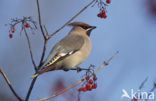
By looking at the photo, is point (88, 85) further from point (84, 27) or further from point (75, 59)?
point (84, 27)

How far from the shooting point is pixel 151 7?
456cm

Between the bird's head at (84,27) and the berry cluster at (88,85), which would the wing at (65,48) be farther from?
the berry cluster at (88,85)

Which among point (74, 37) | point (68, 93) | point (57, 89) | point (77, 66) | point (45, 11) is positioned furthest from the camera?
point (45, 11)

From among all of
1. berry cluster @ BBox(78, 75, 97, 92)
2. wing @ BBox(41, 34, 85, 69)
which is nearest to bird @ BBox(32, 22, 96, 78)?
wing @ BBox(41, 34, 85, 69)

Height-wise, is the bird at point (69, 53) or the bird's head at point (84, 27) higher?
the bird at point (69, 53)

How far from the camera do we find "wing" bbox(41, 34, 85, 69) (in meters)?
3.81

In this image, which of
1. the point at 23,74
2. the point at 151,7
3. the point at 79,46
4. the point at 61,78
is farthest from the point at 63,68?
the point at 151,7

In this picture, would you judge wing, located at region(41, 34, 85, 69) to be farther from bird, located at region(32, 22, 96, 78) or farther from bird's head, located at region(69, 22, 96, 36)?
bird's head, located at region(69, 22, 96, 36)

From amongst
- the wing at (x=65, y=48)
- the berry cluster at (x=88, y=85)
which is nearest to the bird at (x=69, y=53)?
the wing at (x=65, y=48)

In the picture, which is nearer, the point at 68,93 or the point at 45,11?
the point at 68,93

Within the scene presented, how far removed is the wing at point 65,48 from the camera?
3.81m

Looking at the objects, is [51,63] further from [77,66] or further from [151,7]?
[151,7]

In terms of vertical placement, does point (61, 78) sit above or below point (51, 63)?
below

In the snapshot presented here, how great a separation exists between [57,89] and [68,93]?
343 mm
